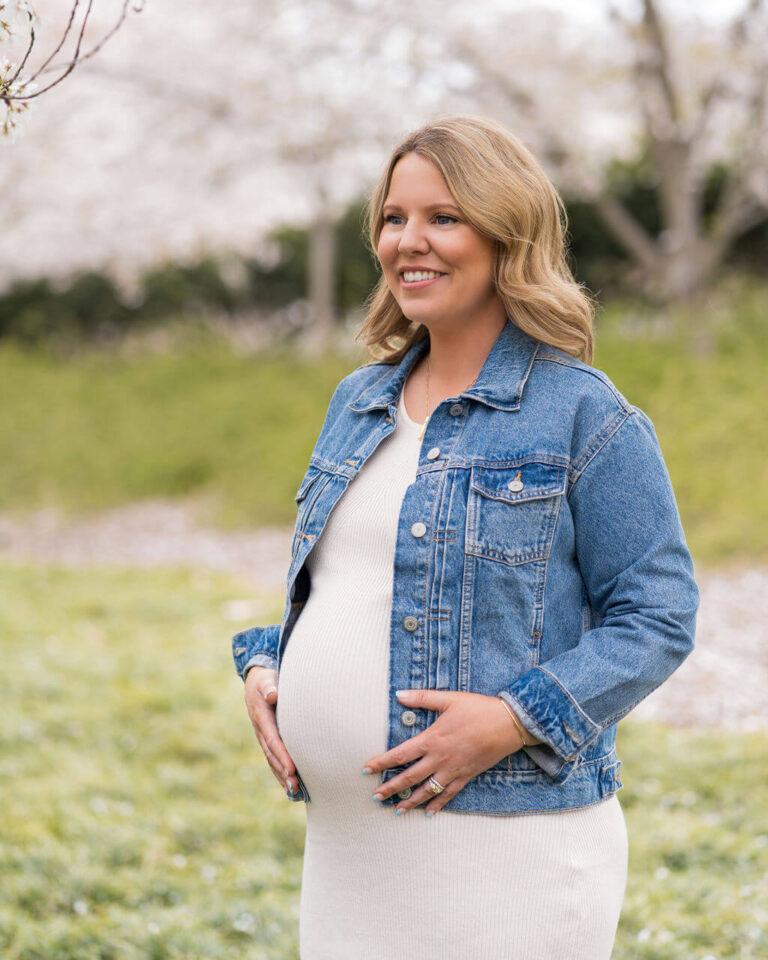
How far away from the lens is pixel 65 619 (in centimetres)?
609

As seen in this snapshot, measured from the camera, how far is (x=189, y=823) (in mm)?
3570

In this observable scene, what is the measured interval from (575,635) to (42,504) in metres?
8.99

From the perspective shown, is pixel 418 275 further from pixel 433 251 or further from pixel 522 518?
pixel 522 518

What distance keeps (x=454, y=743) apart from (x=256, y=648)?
560 mm

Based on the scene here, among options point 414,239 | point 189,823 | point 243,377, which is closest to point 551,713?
point 414,239

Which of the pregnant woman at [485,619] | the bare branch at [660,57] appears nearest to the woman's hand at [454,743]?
the pregnant woman at [485,619]

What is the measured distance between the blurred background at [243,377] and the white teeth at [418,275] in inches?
23.4

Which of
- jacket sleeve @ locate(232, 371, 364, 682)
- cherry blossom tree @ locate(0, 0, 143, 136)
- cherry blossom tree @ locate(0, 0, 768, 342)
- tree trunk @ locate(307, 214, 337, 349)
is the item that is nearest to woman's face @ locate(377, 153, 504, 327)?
jacket sleeve @ locate(232, 371, 364, 682)

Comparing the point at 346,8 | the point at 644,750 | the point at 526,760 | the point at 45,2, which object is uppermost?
the point at 45,2

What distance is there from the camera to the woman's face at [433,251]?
1626 mm

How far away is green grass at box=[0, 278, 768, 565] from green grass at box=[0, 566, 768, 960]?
3.09 m

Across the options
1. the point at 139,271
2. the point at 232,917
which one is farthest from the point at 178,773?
the point at 139,271

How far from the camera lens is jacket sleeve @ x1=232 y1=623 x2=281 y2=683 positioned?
1.89 m

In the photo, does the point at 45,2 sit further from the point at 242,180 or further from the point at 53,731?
the point at 53,731
